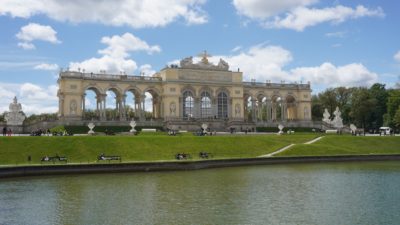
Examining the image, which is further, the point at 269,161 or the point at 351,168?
the point at 269,161

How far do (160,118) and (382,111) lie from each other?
1949 inches

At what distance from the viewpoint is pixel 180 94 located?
84.7 meters

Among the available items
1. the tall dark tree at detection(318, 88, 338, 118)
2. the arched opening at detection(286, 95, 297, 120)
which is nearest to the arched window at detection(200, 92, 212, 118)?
the arched opening at detection(286, 95, 297, 120)

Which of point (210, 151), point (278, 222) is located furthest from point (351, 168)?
point (278, 222)

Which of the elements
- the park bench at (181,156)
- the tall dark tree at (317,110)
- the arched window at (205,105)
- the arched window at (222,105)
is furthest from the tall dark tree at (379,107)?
the park bench at (181,156)

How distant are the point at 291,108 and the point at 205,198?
77.1 m

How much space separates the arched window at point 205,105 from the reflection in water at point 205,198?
5039 centimetres

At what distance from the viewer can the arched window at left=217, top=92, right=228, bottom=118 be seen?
88.2m

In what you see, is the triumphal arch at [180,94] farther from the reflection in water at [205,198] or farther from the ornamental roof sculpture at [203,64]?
the reflection in water at [205,198]

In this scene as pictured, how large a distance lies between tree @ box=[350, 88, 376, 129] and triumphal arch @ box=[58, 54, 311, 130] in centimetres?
1599

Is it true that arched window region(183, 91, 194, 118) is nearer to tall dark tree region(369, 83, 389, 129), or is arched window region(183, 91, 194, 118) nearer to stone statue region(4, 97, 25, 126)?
stone statue region(4, 97, 25, 126)

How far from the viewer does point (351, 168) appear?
4041 cm

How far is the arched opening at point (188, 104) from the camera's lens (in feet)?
282

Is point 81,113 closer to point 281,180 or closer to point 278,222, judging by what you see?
point 281,180
